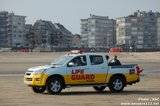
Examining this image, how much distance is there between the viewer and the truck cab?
2364 centimetres

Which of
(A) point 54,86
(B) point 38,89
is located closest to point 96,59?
(A) point 54,86

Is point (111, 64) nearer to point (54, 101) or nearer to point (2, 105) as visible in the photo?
point (54, 101)

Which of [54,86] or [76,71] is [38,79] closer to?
[54,86]

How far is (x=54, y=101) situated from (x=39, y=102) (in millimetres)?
713

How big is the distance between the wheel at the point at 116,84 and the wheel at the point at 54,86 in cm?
242

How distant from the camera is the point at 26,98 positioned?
21781 millimetres

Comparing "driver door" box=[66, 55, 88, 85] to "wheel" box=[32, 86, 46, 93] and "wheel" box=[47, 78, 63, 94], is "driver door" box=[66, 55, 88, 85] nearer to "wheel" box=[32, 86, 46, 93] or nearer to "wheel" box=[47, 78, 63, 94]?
"wheel" box=[47, 78, 63, 94]

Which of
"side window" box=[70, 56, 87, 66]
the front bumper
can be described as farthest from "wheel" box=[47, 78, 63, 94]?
"side window" box=[70, 56, 87, 66]

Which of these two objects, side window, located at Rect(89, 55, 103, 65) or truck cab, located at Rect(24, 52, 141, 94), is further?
side window, located at Rect(89, 55, 103, 65)

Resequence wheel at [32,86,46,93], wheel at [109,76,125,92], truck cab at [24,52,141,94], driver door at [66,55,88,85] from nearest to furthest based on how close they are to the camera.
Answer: truck cab at [24,52,141,94] → driver door at [66,55,88,85] → wheel at [32,86,46,93] → wheel at [109,76,125,92]

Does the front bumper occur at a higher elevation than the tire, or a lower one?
higher

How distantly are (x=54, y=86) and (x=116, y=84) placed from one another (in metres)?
2.90

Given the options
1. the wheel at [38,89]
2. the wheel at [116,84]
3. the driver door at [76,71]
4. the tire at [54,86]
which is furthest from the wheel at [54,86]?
the wheel at [116,84]

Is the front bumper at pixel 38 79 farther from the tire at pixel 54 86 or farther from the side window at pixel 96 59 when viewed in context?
the side window at pixel 96 59
